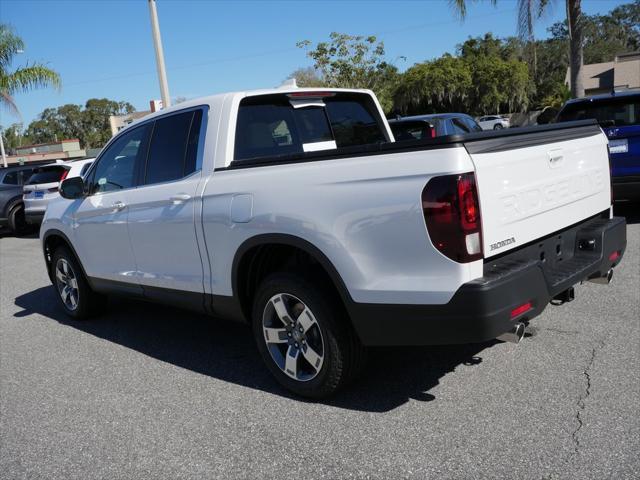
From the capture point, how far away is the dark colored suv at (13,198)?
14391 mm

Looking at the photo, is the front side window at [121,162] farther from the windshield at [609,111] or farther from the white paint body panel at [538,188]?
the windshield at [609,111]

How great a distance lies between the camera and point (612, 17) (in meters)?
93.5

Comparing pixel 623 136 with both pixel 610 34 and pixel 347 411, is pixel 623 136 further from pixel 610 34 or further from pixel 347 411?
pixel 610 34

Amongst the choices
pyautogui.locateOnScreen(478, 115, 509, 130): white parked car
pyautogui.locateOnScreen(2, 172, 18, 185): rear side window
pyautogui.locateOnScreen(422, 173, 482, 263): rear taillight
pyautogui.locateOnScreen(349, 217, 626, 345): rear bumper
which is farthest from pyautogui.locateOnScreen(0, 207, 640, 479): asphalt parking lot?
pyautogui.locateOnScreen(478, 115, 509, 130): white parked car

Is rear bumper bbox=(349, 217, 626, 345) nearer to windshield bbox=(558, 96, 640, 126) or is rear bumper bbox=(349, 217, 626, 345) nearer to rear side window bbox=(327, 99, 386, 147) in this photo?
rear side window bbox=(327, 99, 386, 147)

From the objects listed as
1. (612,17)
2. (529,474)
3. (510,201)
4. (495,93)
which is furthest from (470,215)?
(612,17)

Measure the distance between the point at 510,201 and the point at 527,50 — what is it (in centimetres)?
1406

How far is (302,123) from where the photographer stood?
465cm

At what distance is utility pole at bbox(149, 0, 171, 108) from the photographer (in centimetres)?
1459

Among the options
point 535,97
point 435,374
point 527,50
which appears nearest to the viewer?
point 435,374

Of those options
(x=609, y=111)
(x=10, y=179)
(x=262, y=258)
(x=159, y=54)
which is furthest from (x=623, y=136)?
(x=10, y=179)

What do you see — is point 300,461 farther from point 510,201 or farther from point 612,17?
point 612,17

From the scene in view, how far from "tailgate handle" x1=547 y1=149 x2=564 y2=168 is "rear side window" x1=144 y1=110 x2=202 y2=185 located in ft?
7.85

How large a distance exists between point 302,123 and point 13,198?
12298 millimetres
